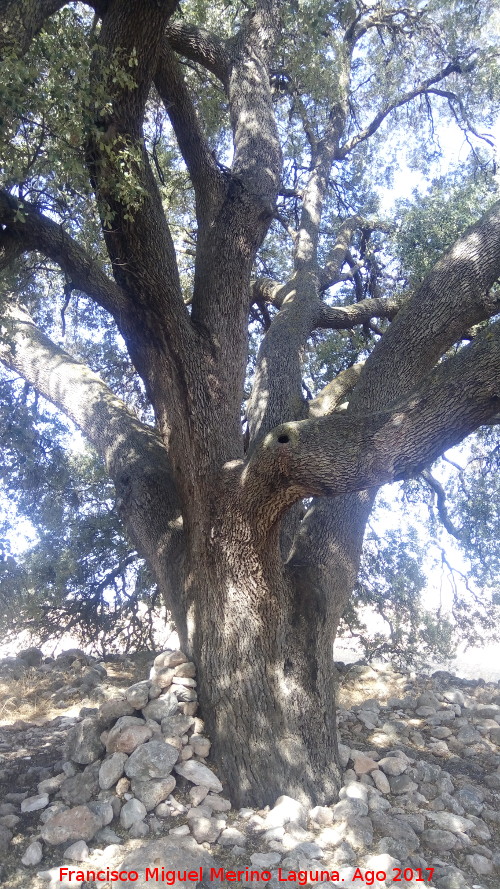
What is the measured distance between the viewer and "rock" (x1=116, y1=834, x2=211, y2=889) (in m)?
2.95

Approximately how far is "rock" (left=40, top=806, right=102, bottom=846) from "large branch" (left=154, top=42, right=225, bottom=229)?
4068mm

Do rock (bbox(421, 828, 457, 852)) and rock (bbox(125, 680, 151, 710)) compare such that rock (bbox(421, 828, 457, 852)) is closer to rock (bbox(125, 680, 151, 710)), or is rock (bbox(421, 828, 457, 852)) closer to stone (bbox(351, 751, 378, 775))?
stone (bbox(351, 751, 378, 775))

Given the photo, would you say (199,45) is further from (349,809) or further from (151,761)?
(349,809)

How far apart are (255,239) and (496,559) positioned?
15.8 feet

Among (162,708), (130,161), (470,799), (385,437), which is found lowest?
(470,799)

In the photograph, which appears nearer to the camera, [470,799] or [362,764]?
[470,799]

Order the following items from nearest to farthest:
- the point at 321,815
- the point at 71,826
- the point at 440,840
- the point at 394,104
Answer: the point at 71,826, the point at 440,840, the point at 321,815, the point at 394,104

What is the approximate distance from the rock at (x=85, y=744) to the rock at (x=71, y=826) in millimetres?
452

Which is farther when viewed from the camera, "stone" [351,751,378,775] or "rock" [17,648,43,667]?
"rock" [17,648,43,667]

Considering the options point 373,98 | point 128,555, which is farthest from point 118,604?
point 373,98

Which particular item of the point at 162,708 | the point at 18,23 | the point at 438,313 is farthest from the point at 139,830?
the point at 18,23

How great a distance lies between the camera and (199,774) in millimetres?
3852

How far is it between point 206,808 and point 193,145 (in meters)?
4.66

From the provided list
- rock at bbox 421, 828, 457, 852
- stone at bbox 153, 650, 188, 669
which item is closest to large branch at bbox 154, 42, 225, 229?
stone at bbox 153, 650, 188, 669
